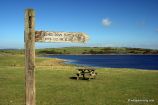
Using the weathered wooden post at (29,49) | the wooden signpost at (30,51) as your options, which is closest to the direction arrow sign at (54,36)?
the wooden signpost at (30,51)

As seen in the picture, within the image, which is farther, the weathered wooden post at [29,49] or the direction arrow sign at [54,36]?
the direction arrow sign at [54,36]

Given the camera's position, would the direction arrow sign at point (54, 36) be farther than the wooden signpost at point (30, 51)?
Yes

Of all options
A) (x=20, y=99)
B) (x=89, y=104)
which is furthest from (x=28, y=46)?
(x=20, y=99)

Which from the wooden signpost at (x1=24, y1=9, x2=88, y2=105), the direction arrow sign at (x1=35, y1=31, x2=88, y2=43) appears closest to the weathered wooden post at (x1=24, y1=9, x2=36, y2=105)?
the wooden signpost at (x1=24, y1=9, x2=88, y2=105)

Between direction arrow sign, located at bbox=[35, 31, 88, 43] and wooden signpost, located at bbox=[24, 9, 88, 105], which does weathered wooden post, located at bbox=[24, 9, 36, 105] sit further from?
direction arrow sign, located at bbox=[35, 31, 88, 43]

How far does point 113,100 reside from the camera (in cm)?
1545

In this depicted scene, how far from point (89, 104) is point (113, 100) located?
179cm

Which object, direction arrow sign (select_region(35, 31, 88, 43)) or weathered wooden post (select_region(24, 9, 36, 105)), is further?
direction arrow sign (select_region(35, 31, 88, 43))

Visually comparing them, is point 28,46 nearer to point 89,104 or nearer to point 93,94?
point 89,104

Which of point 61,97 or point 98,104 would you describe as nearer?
point 98,104

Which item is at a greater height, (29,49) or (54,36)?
(54,36)

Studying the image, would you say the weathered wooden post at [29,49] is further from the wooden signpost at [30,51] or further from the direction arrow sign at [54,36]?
the direction arrow sign at [54,36]

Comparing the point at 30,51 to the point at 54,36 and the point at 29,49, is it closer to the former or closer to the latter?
the point at 29,49

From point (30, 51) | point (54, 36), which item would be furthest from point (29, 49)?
point (54, 36)
